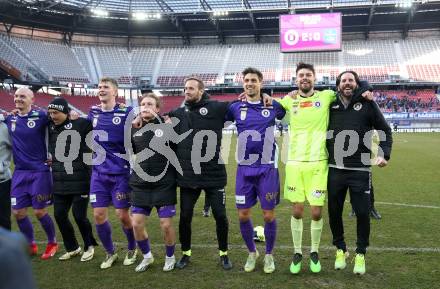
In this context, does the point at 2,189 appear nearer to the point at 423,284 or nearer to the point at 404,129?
the point at 423,284

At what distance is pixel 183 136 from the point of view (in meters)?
4.94

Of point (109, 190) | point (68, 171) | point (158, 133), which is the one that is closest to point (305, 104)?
point (158, 133)

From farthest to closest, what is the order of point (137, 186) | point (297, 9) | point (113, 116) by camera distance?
point (297, 9), point (113, 116), point (137, 186)

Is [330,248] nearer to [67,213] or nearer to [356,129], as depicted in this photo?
[356,129]

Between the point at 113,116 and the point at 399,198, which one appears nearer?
the point at 113,116

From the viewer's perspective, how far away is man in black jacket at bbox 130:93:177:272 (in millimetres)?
4770

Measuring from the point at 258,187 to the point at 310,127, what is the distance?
90 centimetres

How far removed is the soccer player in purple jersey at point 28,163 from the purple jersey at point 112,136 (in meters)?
0.78

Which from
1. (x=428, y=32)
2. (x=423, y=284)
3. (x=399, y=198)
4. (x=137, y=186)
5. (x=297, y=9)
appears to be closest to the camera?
(x=423, y=284)

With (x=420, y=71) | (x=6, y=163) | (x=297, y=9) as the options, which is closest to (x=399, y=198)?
(x=6, y=163)

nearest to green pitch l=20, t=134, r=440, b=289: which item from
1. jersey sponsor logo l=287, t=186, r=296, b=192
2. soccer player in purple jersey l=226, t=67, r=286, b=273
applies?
soccer player in purple jersey l=226, t=67, r=286, b=273

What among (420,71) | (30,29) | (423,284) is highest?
(30,29)

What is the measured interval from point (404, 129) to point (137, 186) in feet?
113

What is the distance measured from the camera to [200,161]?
4844mm
